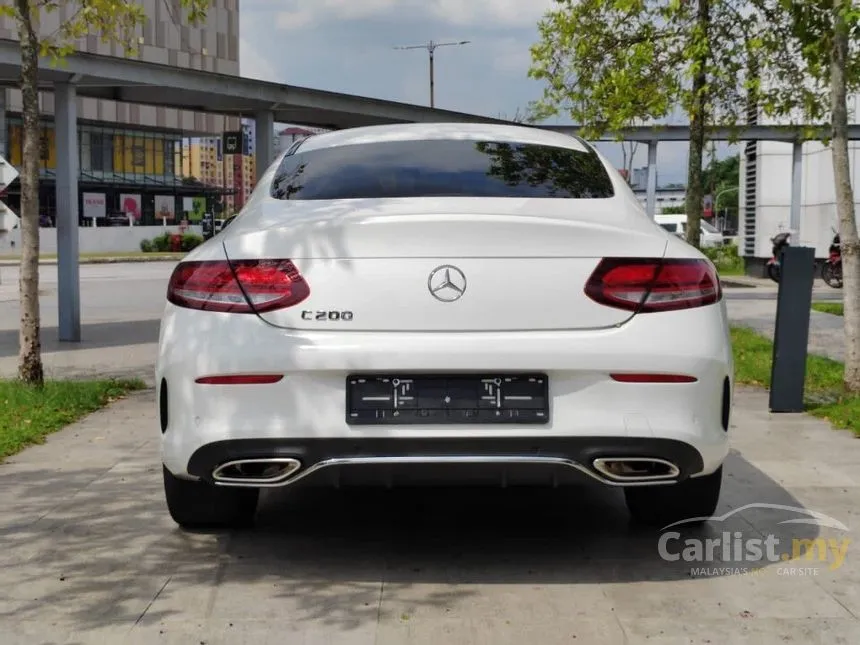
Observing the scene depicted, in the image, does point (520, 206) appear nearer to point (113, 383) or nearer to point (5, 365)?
point (113, 383)

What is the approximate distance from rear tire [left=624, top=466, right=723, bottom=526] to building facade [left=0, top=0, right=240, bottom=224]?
67982 mm

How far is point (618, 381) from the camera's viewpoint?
4133 mm

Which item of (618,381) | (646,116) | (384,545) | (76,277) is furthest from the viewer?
(646,116)

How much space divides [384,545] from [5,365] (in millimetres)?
7312

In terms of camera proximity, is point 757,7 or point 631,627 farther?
point 757,7

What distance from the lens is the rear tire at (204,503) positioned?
4.88 m

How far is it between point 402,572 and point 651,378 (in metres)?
1.17

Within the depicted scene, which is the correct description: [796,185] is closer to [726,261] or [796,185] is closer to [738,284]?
[738,284]

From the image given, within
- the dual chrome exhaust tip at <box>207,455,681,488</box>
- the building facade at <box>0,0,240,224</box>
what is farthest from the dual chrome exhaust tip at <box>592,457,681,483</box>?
the building facade at <box>0,0,240,224</box>

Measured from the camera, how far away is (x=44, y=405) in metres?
8.43

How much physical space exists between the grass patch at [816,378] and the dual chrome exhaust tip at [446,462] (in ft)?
12.0

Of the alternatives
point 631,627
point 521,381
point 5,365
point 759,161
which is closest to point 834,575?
point 631,627

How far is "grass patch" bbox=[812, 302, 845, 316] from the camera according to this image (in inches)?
691

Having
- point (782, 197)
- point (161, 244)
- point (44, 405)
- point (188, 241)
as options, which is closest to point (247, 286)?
point (44, 405)
